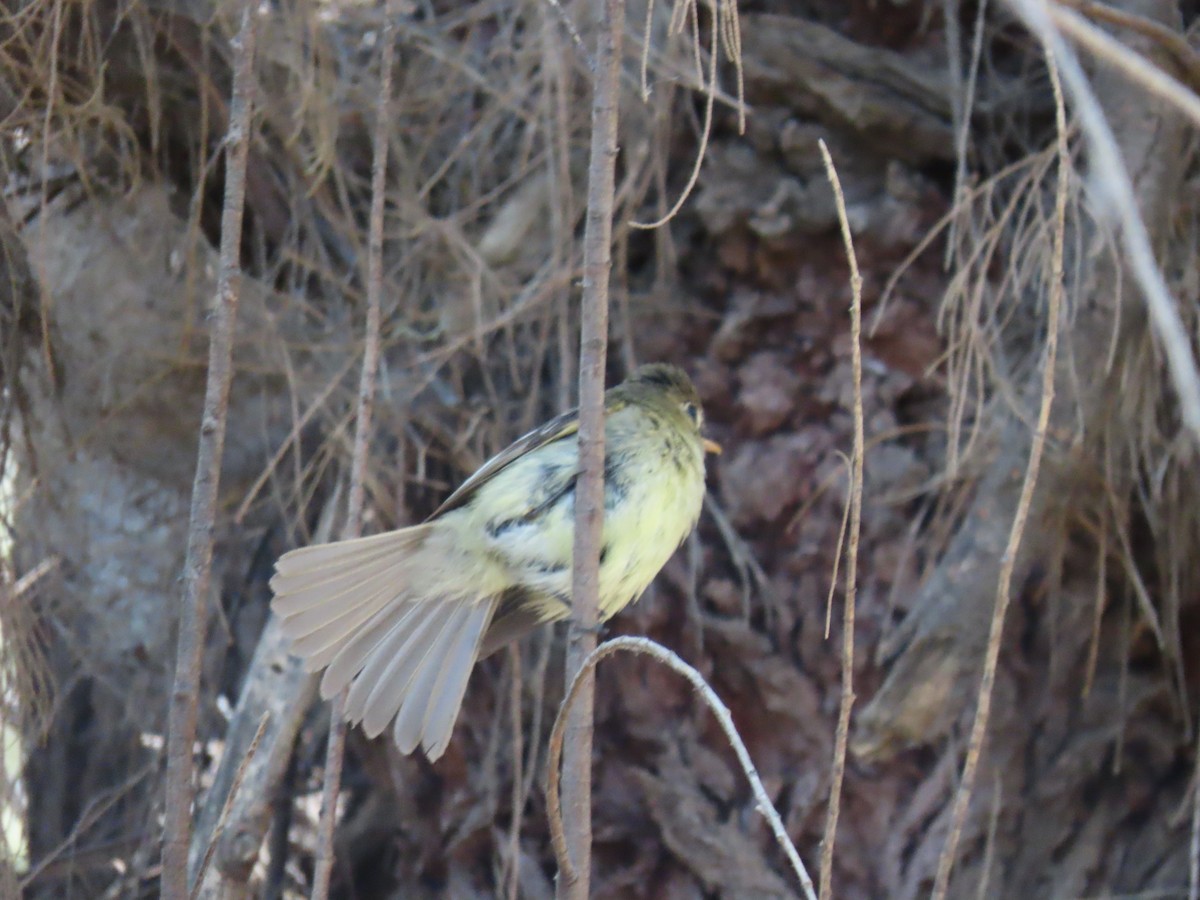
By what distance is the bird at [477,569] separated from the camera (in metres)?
3.00

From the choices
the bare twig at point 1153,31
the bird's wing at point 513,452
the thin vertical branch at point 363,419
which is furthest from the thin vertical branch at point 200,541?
the bare twig at point 1153,31

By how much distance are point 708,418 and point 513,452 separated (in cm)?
113

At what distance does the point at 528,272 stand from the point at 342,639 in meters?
1.50

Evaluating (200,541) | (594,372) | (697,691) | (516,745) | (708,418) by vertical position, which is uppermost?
(594,372)

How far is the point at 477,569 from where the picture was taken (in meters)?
3.27

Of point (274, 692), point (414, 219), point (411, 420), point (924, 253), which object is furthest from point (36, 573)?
point (924, 253)

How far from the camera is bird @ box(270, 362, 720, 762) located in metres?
3.00

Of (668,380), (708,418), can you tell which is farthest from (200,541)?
(708,418)

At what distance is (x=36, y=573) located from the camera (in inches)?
143

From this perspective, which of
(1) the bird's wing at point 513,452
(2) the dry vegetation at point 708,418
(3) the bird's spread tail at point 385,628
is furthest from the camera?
(2) the dry vegetation at point 708,418

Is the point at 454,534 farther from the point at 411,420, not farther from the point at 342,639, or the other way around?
the point at 411,420

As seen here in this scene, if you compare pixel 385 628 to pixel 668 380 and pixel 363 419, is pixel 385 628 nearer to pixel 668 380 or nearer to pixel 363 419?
pixel 363 419

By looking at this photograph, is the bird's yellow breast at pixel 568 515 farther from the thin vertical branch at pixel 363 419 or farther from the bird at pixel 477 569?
the thin vertical branch at pixel 363 419

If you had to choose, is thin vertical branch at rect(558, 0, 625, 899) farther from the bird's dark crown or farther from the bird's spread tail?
the bird's dark crown
